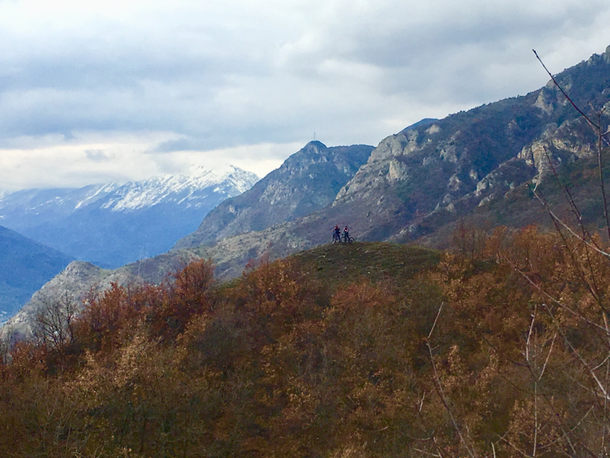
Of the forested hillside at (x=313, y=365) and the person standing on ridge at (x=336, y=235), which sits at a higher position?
the person standing on ridge at (x=336, y=235)

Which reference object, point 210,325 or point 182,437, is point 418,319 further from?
point 182,437

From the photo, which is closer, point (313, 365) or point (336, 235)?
point (313, 365)

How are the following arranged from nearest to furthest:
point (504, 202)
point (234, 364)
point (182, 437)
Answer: point (182, 437), point (234, 364), point (504, 202)

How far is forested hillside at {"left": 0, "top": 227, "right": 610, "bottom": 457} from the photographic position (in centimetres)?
2244

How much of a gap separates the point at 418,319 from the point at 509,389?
13757 mm

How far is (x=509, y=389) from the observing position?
27562 millimetres

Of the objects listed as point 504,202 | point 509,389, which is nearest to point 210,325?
point 509,389

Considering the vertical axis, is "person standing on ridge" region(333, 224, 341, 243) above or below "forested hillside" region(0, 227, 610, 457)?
above

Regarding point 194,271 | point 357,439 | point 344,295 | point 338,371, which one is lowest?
point 357,439

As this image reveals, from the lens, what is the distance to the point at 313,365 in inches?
1382

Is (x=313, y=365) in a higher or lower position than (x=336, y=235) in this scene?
lower

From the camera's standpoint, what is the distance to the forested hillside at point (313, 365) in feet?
73.6

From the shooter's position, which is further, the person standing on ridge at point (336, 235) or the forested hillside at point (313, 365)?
the person standing on ridge at point (336, 235)

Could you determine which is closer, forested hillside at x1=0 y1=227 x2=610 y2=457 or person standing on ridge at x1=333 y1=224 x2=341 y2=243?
forested hillside at x1=0 y1=227 x2=610 y2=457
